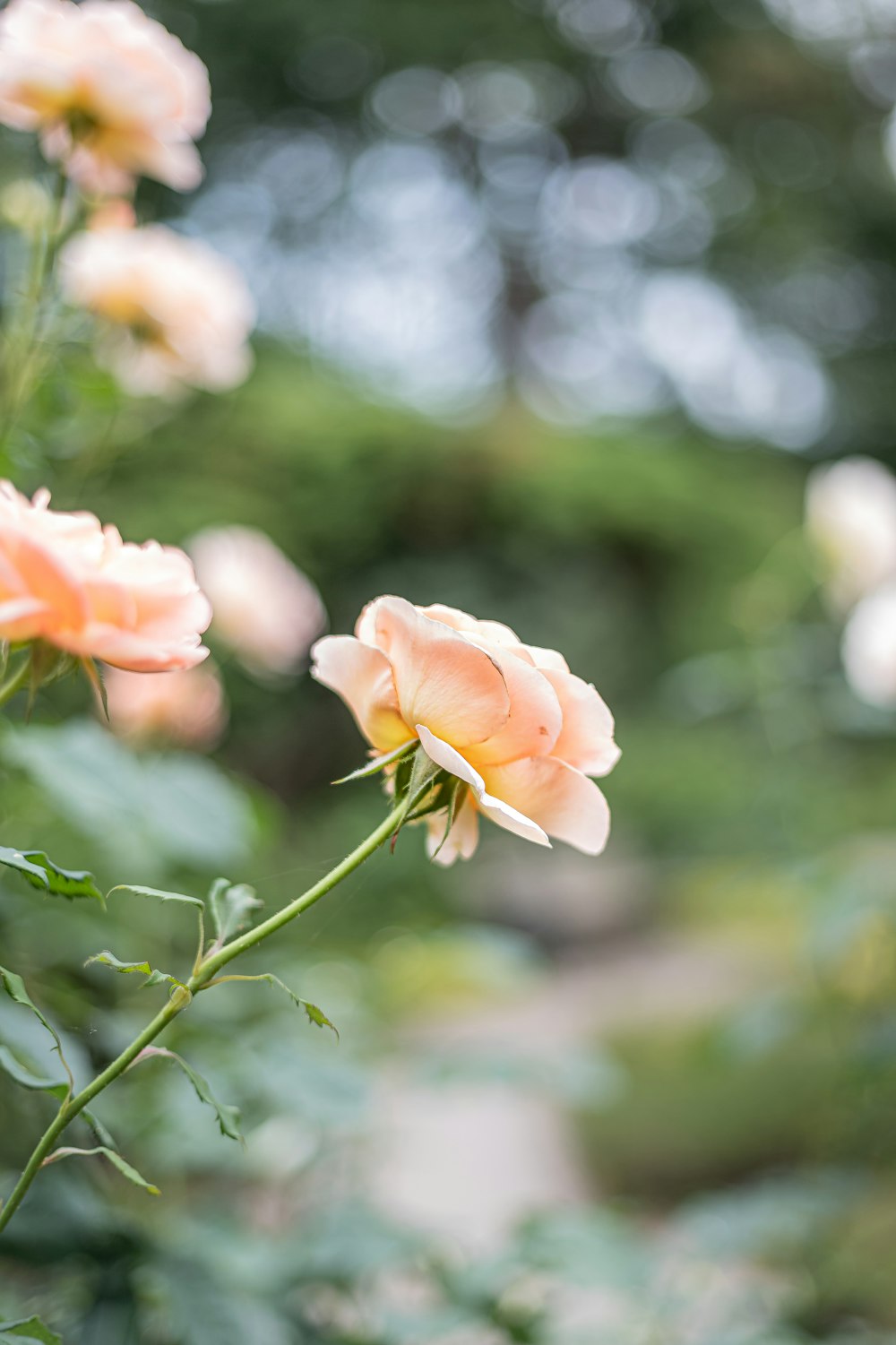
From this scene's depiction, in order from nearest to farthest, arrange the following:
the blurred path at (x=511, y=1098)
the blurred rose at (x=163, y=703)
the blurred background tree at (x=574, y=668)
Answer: the blurred background tree at (x=574, y=668), the blurred rose at (x=163, y=703), the blurred path at (x=511, y=1098)

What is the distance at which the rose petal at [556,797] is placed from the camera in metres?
0.32

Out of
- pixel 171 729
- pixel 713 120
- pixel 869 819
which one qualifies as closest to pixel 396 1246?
pixel 171 729

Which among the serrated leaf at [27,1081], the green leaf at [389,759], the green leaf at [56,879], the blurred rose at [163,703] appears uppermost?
the green leaf at [389,759]

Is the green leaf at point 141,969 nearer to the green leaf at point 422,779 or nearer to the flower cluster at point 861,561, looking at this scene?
the green leaf at point 422,779

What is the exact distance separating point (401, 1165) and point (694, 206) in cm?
780

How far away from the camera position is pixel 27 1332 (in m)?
0.32

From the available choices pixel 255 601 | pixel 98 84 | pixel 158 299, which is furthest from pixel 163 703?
pixel 98 84

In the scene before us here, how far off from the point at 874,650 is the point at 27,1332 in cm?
115

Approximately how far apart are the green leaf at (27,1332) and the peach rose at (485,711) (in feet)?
0.56

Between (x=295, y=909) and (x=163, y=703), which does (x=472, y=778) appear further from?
(x=163, y=703)

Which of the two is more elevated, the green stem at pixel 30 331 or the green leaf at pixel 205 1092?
the green leaf at pixel 205 1092

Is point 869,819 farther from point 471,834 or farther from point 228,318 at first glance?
point 471,834

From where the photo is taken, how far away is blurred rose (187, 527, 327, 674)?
109cm

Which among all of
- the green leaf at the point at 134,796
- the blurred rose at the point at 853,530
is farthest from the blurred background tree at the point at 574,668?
the blurred rose at the point at 853,530
